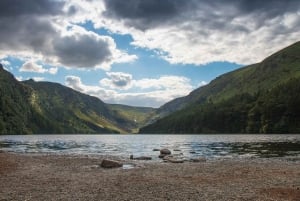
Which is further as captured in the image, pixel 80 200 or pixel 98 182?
pixel 98 182

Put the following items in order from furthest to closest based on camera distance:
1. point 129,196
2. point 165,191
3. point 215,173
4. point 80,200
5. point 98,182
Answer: point 215,173, point 98,182, point 165,191, point 129,196, point 80,200

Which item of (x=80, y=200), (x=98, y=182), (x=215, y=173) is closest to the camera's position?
(x=80, y=200)

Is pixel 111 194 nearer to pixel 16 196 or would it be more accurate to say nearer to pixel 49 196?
pixel 49 196

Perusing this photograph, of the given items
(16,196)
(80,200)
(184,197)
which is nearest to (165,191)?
(184,197)

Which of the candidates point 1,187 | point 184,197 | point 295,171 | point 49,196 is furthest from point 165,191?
point 295,171

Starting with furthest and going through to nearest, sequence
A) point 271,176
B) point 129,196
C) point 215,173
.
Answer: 1. point 215,173
2. point 271,176
3. point 129,196

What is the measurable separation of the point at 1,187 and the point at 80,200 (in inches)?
415

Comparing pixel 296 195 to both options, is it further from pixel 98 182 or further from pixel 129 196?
pixel 98 182

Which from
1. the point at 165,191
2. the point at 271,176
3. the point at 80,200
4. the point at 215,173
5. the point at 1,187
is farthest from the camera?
the point at 215,173

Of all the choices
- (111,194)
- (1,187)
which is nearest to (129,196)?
(111,194)

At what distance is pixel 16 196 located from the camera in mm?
27375

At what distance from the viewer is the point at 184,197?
1063 inches

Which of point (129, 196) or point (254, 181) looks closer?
point (129, 196)

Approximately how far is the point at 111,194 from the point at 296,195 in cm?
1479
